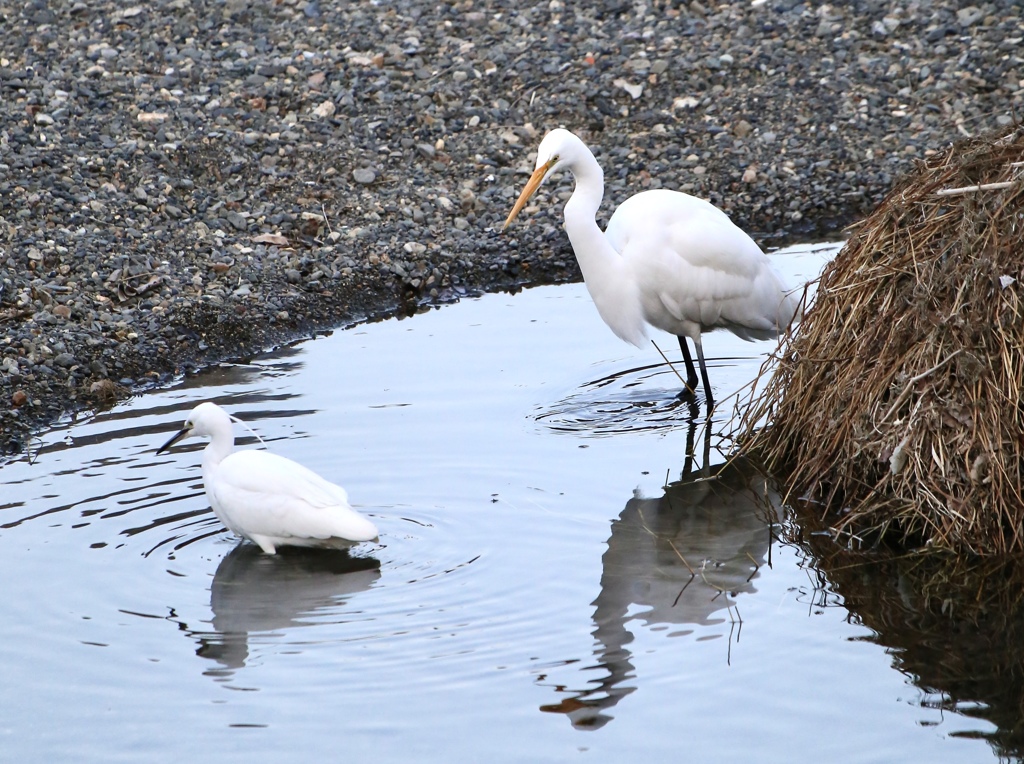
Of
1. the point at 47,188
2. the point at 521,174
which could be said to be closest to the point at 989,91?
the point at 521,174

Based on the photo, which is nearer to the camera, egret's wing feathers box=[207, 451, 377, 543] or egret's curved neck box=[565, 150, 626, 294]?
egret's wing feathers box=[207, 451, 377, 543]

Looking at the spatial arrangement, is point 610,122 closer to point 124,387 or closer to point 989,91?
point 989,91

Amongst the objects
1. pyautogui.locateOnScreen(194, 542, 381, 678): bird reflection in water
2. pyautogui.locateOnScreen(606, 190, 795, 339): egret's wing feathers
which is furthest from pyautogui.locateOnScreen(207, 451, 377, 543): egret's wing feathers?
pyautogui.locateOnScreen(606, 190, 795, 339): egret's wing feathers

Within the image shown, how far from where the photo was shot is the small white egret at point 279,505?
5.82 meters

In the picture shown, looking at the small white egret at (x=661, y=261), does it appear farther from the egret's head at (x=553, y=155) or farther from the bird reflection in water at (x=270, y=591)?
the bird reflection in water at (x=270, y=591)

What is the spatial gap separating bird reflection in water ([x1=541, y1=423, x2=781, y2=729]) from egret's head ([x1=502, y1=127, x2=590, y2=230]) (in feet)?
5.85

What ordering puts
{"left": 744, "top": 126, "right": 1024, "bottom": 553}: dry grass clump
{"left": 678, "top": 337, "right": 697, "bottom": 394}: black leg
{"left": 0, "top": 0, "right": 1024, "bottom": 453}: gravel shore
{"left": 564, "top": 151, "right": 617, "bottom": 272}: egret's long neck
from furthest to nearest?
{"left": 0, "top": 0, "right": 1024, "bottom": 453}: gravel shore → {"left": 678, "top": 337, "right": 697, "bottom": 394}: black leg → {"left": 564, "top": 151, "right": 617, "bottom": 272}: egret's long neck → {"left": 744, "top": 126, "right": 1024, "bottom": 553}: dry grass clump

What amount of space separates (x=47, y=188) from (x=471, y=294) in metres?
3.29

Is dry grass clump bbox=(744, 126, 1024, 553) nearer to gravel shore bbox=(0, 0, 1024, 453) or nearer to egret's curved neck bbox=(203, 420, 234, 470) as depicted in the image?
egret's curved neck bbox=(203, 420, 234, 470)

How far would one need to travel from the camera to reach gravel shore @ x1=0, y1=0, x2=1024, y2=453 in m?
9.20

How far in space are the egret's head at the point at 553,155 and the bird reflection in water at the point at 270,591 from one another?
8.11 ft

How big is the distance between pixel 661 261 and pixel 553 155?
94 centimetres

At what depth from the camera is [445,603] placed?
5.54 metres

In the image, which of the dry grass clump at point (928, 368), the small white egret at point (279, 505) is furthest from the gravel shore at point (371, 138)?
the dry grass clump at point (928, 368)
